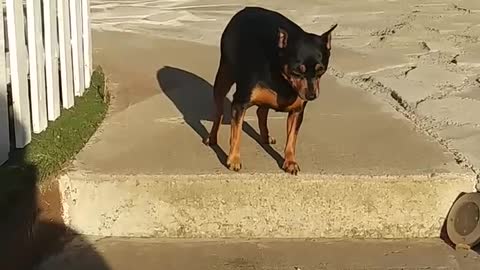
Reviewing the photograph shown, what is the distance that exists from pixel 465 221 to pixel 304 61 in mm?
1132

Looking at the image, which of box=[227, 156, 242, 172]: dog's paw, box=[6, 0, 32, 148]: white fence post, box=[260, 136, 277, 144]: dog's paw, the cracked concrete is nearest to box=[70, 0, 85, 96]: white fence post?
the cracked concrete

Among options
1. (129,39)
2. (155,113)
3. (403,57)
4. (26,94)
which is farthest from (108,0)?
(26,94)

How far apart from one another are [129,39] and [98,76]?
5.57 feet

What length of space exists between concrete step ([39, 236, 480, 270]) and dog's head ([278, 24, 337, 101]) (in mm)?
765

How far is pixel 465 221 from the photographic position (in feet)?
14.5

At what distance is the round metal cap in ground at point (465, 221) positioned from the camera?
4.38 metres

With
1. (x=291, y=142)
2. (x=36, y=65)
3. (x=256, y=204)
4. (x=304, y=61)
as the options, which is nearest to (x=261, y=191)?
(x=256, y=204)

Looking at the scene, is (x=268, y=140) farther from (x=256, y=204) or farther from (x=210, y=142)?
(x=256, y=204)

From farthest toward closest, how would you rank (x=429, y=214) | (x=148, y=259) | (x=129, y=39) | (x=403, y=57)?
(x=129, y=39), (x=403, y=57), (x=429, y=214), (x=148, y=259)

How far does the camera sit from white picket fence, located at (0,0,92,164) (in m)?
4.24

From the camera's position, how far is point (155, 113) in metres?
5.50

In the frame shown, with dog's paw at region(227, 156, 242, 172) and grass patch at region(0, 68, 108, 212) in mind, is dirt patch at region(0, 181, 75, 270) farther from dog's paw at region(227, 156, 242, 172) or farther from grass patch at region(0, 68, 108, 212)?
dog's paw at region(227, 156, 242, 172)

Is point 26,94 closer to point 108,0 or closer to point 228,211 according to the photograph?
point 228,211

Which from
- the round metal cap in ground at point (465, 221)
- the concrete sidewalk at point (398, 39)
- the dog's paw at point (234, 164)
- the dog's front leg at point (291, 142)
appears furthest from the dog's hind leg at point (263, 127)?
the round metal cap in ground at point (465, 221)
